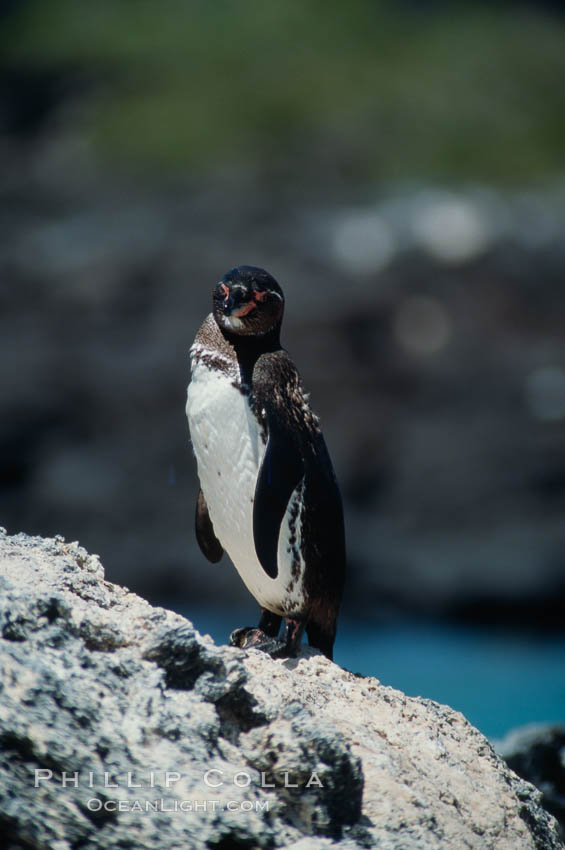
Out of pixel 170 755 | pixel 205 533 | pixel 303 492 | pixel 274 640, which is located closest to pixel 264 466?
pixel 303 492

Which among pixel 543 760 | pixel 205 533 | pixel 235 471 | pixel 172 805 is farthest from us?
pixel 543 760

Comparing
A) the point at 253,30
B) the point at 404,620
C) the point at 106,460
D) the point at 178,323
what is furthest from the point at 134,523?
the point at 253,30

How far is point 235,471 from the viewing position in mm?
2930

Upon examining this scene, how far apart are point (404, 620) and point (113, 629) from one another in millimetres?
6157

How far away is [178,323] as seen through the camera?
8.55 metres

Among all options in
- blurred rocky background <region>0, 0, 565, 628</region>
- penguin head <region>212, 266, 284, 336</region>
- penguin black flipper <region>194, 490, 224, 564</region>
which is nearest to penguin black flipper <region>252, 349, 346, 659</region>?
penguin head <region>212, 266, 284, 336</region>

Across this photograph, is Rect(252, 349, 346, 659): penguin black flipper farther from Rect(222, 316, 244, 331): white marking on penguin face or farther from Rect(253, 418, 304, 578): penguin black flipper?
Rect(222, 316, 244, 331): white marking on penguin face

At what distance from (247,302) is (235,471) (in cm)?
48

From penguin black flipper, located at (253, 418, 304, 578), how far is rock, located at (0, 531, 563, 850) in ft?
2.12

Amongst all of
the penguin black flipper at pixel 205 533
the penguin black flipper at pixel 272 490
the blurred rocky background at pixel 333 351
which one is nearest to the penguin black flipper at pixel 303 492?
the penguin black flipper at pixel 272 490

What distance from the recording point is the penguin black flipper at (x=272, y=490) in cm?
283

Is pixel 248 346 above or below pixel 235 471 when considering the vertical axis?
above

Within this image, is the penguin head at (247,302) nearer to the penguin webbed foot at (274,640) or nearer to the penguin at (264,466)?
the penguin at (264,466)

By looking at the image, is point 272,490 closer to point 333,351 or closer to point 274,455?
point 274,455
